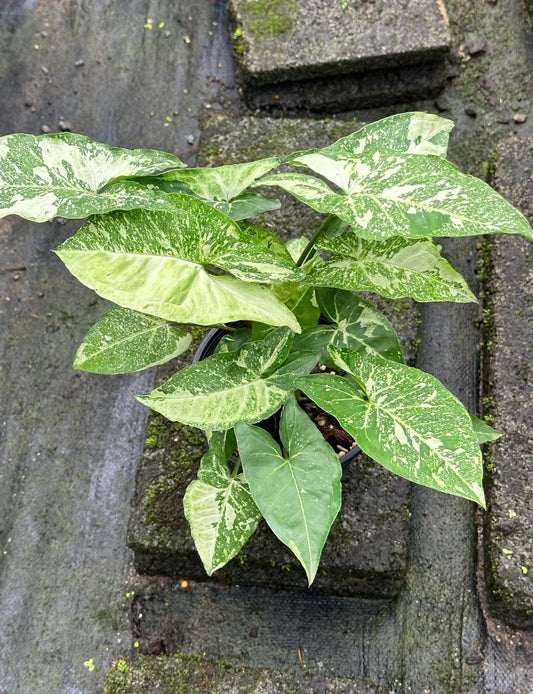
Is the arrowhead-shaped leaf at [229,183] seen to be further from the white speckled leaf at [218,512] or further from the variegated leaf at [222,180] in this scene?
the white speckled leaf at [218,512]

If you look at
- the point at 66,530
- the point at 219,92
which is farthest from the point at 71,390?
the point at 219,92

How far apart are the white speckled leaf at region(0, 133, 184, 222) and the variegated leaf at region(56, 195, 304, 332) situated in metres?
0.03

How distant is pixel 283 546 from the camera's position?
124 cm

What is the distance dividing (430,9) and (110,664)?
76.9 inches

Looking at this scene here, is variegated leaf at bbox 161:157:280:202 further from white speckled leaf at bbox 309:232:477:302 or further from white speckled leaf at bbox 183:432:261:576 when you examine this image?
white speckled leaf at bbox 183:432:261:576

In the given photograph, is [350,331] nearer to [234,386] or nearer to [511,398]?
[234,386]

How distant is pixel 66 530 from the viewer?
1.46 metres

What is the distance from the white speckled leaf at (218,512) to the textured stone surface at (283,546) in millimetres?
319

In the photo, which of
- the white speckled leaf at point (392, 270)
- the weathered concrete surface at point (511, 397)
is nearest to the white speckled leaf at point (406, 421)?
the white speckled leaf at point (392, 270)

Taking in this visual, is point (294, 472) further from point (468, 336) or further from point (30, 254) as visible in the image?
point (30, 254)

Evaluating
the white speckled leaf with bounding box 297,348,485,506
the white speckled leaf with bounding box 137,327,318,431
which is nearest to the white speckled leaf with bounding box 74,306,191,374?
the white speckled leaf with bounding box 137,327,318,431

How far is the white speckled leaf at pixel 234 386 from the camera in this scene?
33.1 inches

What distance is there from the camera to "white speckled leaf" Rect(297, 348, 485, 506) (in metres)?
0.73

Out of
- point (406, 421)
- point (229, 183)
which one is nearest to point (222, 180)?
point (229, 183)
